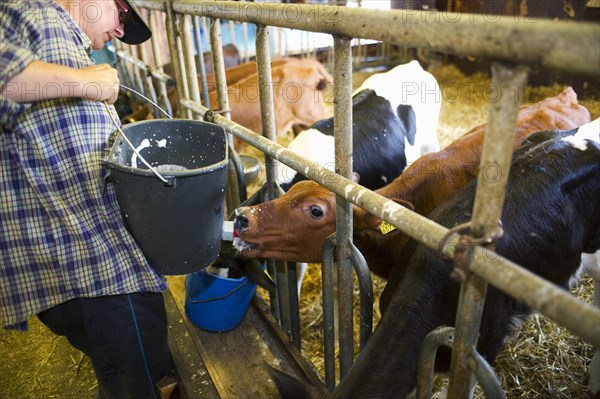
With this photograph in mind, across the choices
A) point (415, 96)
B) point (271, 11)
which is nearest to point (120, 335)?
point (271, 11)

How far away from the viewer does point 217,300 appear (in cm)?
271

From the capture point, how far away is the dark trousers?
1839 millimetres

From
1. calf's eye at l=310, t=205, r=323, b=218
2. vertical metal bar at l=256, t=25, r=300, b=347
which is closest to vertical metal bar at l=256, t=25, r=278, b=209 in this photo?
vertical metal bar at l=256, t=25, r=300, b=347

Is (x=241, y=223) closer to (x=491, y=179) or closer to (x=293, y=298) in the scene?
(x=293, y=298)

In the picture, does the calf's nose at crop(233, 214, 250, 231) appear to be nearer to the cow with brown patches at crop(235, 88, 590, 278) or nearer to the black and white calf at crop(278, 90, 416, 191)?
the cow with brown patches at crop(235, 88, 590, 278)

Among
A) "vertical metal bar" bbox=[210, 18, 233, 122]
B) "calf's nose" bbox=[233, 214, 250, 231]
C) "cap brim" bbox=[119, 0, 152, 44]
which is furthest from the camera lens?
"vertical metal bar" bbox=[210, 18, 233, 122]

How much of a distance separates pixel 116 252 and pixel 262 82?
971mm

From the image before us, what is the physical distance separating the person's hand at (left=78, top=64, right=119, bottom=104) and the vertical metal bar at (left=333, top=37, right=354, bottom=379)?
0.73 m

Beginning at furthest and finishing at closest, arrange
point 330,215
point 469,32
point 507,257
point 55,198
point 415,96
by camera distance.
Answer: point 415,96 → point 330,215 → point 507,257 → point 55,198 → point 469,32

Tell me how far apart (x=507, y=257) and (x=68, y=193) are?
165 cm

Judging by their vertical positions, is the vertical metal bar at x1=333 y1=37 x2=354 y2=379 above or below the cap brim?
below

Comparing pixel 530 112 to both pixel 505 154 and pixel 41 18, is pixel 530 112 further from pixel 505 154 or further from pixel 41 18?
pixel 41 18

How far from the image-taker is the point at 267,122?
220cm

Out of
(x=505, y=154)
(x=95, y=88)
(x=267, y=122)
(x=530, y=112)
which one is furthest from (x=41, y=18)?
(x=530, y=112)
